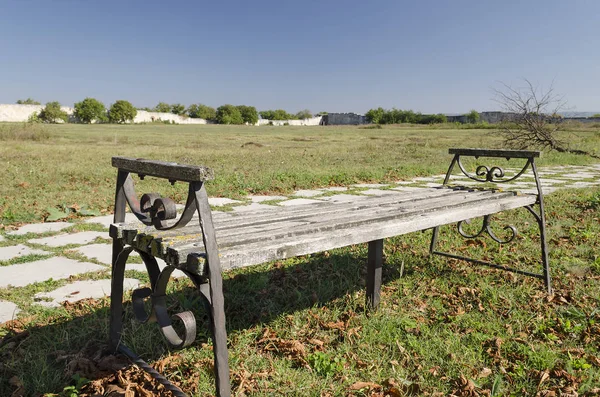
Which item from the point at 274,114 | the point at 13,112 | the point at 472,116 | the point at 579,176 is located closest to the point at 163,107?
the point at 274,114

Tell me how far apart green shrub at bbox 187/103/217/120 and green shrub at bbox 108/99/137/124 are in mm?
19768

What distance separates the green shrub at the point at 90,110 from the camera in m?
96.7

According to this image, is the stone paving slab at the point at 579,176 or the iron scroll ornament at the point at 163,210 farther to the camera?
the stone paving slab at the point at 579,176

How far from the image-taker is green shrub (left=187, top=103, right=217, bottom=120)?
11375cm

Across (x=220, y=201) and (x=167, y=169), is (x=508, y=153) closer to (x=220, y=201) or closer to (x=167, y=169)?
(x=167, y=169)

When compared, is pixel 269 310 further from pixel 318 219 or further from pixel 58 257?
pixel 58 257

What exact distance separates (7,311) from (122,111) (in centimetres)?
9745

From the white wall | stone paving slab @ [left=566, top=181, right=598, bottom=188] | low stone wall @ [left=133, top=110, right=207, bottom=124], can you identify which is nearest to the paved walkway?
stone paving slab @ [left=566, top=181, right=598, bottom=188]

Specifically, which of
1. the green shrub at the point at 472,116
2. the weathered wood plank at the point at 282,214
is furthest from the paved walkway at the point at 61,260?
the green shrub at the point at 472,116

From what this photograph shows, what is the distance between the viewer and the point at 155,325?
2.43 m

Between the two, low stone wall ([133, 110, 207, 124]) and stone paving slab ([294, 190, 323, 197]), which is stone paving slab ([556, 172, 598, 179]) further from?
low stone wall ([133, 110, 207, 124])

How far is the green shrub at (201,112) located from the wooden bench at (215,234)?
11200 cm

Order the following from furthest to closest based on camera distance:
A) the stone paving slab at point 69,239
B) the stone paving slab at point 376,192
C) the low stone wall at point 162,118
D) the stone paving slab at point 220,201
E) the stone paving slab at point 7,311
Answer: the low stone wall at point 162,118 < the stone paving slab at point 376,192 < the stone paving slab at point 220,201 < the stone paving slab at point 69,239 < the stone paving slab at point 7,311

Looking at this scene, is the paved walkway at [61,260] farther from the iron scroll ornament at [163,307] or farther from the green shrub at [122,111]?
A: the green shrub at [122,111]
